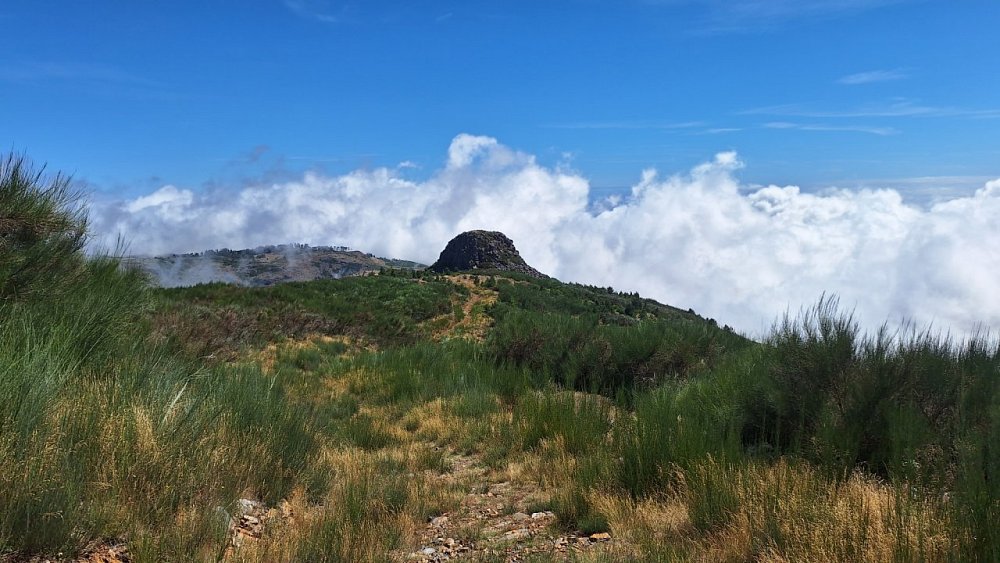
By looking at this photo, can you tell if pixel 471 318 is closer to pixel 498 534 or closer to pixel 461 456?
pixel 461 456

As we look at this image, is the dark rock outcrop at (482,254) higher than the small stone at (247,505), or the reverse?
the dark rock outcrop at (482,254)

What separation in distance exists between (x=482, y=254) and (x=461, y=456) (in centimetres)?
6965

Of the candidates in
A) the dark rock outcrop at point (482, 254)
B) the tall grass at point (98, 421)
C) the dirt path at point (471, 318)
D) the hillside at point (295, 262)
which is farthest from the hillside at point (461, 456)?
the hillside at point (295, 262)

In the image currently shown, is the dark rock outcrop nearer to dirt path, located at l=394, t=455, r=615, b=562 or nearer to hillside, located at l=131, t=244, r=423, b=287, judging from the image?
hillside, located at l=131, t=244, r=423, b=287

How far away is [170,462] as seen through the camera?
3709 millimetres

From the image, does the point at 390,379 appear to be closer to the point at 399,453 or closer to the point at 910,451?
the point at 399,453

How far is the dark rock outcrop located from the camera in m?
75.6

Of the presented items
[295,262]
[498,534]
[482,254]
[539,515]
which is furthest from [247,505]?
[295,262]

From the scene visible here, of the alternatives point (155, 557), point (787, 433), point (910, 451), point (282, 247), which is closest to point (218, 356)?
point (155, 557)

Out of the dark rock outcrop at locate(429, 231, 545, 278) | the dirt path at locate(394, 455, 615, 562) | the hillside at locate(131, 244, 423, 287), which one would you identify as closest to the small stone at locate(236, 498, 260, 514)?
the dirt path at locate(394, 455, 615, 562)

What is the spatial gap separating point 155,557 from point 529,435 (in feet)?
15.8

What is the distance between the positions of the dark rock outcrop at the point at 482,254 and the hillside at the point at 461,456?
66.5 metres

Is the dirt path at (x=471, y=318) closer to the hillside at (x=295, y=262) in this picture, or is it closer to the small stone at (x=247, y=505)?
the small stone at (x=247, y=505)

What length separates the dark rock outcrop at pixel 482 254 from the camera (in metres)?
75.6
